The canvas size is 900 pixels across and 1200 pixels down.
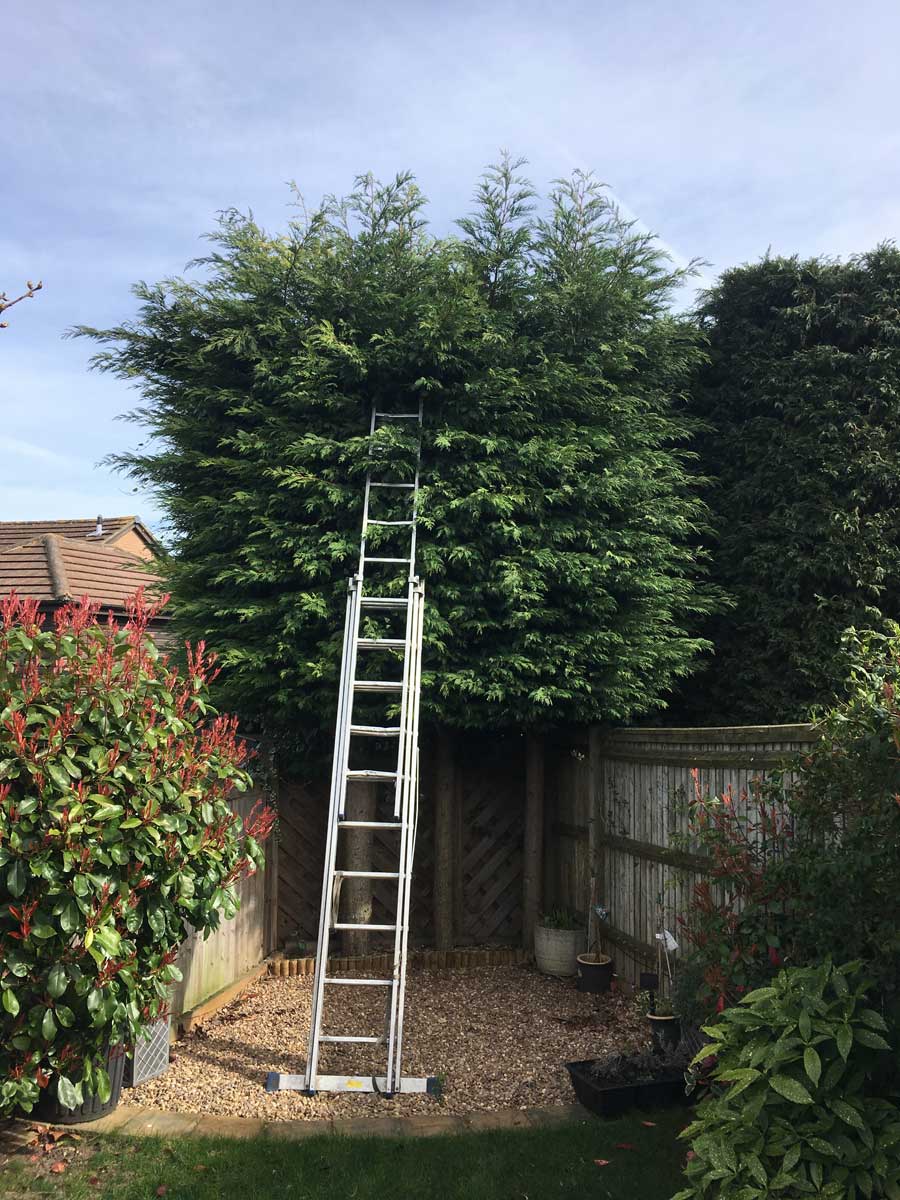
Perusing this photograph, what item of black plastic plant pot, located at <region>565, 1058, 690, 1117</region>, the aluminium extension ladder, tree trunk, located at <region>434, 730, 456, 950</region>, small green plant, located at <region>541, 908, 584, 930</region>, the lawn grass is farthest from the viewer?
tree trunk, located at <region>434, 730, 456, 950</region>

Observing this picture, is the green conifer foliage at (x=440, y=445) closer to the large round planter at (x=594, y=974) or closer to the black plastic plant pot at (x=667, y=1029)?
the large round planter at (x=594, y=974)

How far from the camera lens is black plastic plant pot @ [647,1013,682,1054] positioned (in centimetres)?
506

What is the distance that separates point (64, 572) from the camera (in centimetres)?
1245

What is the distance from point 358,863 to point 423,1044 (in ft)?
6.48

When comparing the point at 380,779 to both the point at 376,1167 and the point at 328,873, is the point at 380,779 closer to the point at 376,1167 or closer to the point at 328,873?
the point at 328,873

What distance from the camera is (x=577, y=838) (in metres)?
7.92

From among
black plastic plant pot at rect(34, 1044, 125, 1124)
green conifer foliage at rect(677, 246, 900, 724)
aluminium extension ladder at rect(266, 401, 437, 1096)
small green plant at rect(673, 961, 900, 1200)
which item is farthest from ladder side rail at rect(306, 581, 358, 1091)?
green conifer foliage at rect(677, 246, 900, 724)

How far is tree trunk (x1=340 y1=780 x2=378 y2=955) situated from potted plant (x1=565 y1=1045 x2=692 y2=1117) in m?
3.00

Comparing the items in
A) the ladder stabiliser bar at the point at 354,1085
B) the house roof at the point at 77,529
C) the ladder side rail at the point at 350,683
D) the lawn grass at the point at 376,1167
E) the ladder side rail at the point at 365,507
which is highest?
the house roof at the point at 77,529

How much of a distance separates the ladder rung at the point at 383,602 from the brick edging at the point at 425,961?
9.79ft

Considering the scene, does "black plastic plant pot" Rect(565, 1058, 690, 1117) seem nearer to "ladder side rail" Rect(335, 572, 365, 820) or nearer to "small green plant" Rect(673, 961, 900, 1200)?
"small green plant" Rect(673, 961, 900, 1200)

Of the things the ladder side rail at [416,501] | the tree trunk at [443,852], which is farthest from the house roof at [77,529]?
the ladder side rail at [416,501]

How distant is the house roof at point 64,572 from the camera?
12.1m

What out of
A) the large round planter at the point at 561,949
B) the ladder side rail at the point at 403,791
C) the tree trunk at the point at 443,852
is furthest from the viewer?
the tree trunk at the point at 443,852
